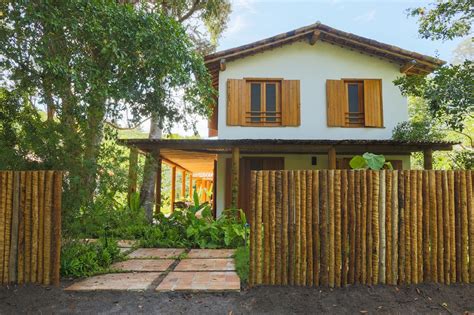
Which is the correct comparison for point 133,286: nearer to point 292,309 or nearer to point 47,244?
point 47,244

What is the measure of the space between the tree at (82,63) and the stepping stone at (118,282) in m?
1.10

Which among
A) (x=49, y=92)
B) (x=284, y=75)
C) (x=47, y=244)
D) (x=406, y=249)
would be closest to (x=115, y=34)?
(x=49, y=92)

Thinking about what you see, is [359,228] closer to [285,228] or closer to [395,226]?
[395,226]

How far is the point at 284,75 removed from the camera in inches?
423

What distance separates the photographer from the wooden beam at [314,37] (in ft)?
34.3

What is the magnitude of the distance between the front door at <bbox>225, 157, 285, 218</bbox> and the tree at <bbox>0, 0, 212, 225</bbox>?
4.96m

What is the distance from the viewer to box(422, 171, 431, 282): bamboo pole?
14.0ft

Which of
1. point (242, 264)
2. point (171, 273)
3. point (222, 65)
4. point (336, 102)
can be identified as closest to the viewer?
point (171, 273)

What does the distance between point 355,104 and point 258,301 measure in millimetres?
8486

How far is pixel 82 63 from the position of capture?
545 centimetres

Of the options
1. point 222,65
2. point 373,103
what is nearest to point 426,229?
point 373,103

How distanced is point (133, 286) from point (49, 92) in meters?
3.29

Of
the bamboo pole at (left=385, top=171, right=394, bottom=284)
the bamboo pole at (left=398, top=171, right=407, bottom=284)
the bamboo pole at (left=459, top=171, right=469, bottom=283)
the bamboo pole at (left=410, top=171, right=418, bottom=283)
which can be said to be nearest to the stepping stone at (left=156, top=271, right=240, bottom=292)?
the bamboo pole at (left=385, top=171, right=394, bottom=284)

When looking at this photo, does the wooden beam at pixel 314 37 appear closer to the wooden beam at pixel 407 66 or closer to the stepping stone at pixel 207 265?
the wooden beam at pixel 407 66
